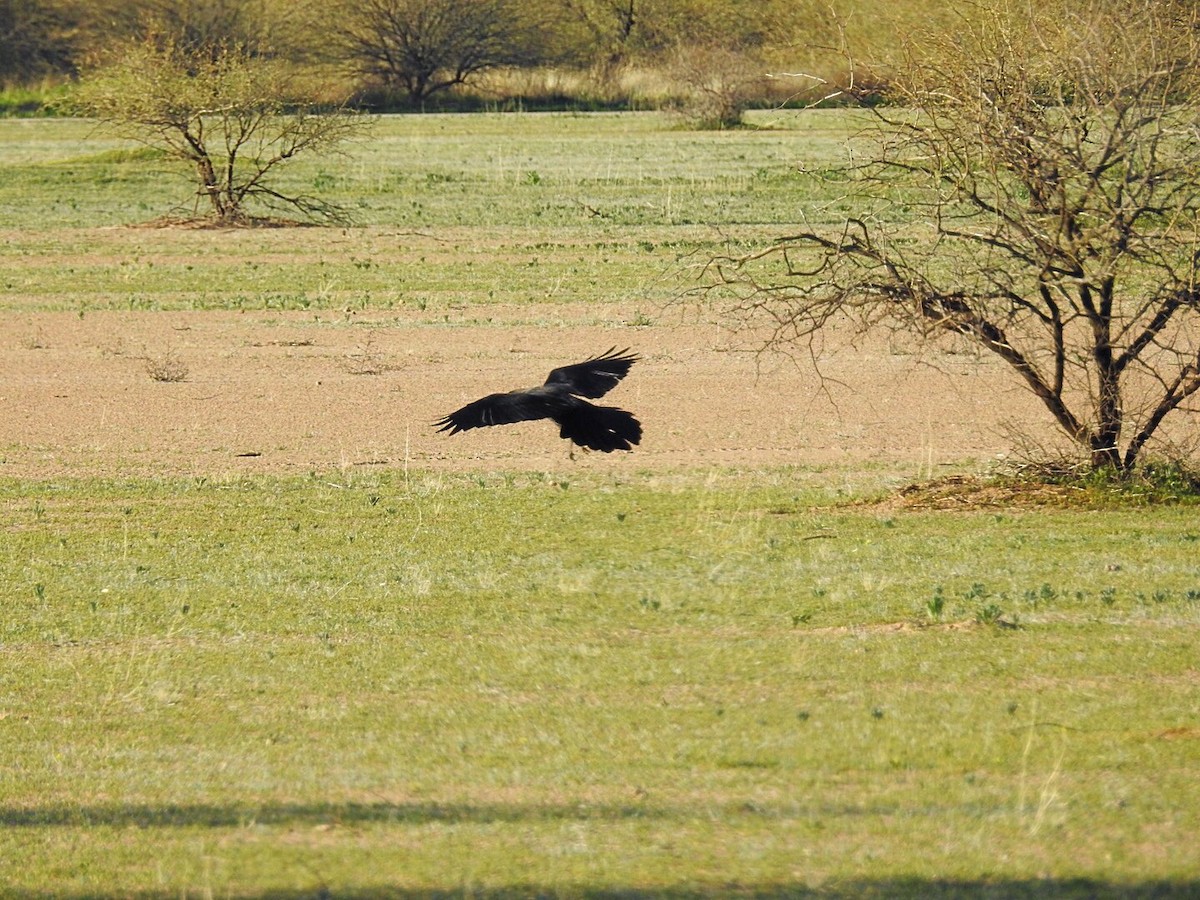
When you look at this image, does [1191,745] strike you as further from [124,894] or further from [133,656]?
[133,656]

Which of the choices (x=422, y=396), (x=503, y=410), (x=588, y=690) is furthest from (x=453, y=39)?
(x=588, y=690)

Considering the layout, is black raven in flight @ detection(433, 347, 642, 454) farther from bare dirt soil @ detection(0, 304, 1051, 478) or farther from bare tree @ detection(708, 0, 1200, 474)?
bare dirt soil @ detection(0, 304, 1051, 478)

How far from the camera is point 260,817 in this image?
5.55 m

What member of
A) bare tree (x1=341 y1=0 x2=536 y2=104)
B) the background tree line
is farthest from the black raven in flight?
bare tree (x1=341 y1=0 x2=536 y2=104)

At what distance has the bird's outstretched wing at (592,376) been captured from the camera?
1016 cm

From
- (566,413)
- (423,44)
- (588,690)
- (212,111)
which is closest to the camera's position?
(588,690)

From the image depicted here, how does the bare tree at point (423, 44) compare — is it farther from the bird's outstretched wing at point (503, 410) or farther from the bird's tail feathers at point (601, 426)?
the bird's outstretched wing at point (503, 410)

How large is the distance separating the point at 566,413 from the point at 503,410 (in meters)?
0.45

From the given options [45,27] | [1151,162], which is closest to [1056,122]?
[1151,162]

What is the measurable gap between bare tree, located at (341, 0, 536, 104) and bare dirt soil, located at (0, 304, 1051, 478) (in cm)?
3965

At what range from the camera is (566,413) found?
9602mm

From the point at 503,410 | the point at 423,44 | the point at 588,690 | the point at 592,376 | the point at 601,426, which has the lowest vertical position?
the point at 588,690

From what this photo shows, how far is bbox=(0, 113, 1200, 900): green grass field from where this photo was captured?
512 centimetres

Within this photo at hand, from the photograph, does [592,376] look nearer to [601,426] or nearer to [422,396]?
[601,426]
